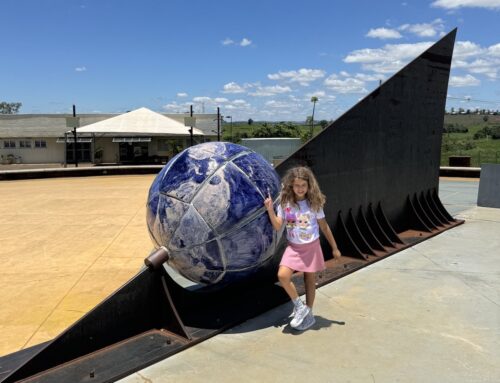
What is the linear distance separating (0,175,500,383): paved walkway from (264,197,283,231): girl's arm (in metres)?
1.03

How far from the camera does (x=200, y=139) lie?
46.0 metres

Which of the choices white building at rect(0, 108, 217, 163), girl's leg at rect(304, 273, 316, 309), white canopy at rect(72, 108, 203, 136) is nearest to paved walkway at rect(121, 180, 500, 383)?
girl's leg at rect(304, 273, 316, 309)

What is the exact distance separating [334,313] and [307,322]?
0.52 meters

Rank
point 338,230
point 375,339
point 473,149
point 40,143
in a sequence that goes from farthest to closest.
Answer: point 473,149 < point 40,143 < point 338,230 < point 375,339

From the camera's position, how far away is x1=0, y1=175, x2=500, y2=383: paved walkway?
3.61 m

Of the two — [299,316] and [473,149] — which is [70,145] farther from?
[473,149]

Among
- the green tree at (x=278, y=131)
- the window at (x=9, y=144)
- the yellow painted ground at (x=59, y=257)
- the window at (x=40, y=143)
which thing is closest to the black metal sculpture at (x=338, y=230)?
the yellow painted ground at (x=59, y=257)

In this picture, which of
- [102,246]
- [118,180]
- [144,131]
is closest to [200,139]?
[144,131]

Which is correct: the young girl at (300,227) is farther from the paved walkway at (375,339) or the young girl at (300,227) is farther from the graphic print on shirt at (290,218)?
the paved walkway at (375,339)

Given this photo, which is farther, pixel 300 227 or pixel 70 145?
pixel 70 145

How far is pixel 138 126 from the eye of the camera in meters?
30.6

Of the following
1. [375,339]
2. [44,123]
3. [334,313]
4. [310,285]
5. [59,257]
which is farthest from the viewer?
[44,123]

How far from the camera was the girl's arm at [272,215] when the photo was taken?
4.17 m

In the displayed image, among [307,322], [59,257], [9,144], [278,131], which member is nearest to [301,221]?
[307,322]
